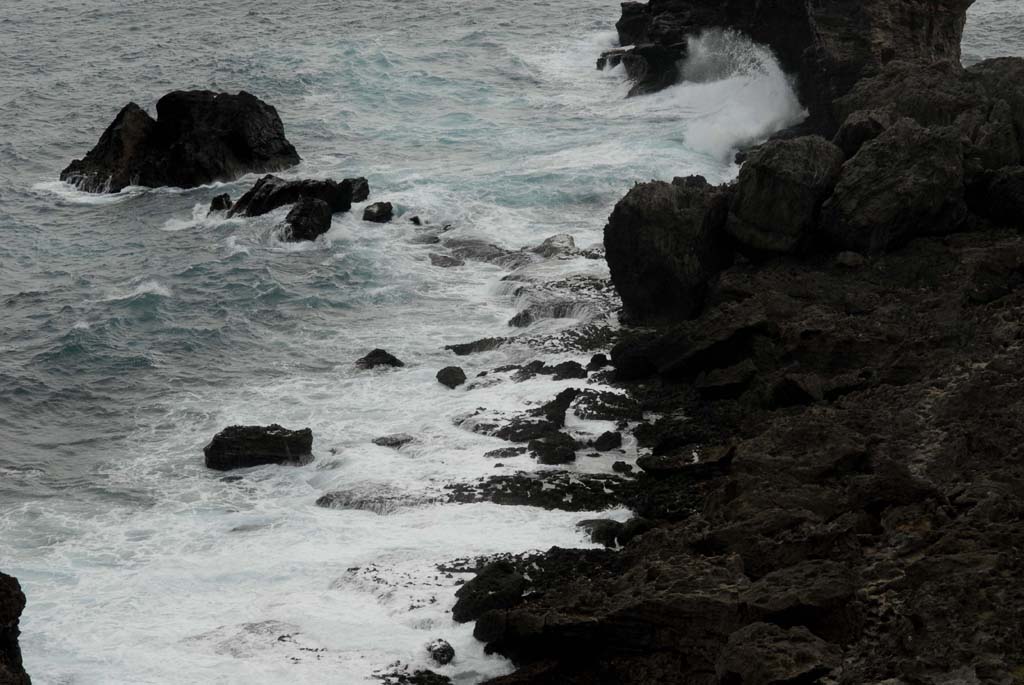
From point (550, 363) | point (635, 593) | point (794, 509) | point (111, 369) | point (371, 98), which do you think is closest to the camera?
point (635, 593)

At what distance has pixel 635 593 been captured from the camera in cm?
1908

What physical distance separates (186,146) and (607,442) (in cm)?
2867

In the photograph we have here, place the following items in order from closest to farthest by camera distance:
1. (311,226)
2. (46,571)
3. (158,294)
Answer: (46,571) < (158,294) < (311,226)

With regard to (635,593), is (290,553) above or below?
below

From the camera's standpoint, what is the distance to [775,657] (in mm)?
16125

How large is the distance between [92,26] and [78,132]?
831 inches

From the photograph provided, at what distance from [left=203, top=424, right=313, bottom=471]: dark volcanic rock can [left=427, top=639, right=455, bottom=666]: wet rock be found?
28.7 ft

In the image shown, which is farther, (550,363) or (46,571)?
(550,363)

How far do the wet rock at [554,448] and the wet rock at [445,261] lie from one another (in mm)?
13761

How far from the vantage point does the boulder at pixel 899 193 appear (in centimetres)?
3123

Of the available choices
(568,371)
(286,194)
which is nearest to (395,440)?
(568,371)

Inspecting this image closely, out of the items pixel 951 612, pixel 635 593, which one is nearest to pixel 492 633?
pixel 635 593

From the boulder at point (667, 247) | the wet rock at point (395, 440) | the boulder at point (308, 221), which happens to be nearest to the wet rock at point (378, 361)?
the wet rock at point (395, 440)

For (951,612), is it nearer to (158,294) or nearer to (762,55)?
(158,294)
